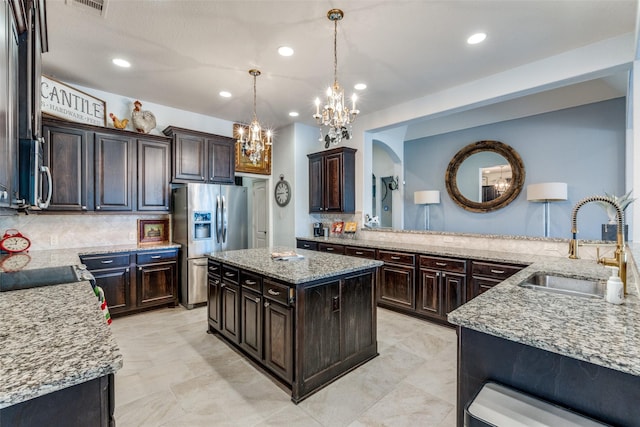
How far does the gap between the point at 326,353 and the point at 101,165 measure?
364cm

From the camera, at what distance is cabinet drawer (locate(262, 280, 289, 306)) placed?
87.8 inches

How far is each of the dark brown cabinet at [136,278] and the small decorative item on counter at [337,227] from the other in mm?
2577

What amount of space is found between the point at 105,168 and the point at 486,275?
15.6 feet

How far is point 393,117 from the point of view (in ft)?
15.4

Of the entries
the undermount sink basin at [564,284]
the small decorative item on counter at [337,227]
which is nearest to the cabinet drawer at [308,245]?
the small decorative item on counter at [337,227]

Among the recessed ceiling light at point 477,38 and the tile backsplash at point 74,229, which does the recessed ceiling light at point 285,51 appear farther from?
the tile backsplash at point 74,229

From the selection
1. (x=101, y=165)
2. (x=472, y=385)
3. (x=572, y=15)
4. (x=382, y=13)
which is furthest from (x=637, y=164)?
(x=101, y=165)

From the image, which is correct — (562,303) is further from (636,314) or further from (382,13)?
(382,13)

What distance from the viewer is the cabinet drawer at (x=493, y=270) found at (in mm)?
3057

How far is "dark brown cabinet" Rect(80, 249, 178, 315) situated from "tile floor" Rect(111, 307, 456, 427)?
2.20 ft

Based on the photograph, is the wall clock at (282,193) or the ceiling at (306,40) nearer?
the ceiling at (306,40)

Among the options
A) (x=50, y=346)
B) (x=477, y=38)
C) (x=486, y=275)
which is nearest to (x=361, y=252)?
(x=486, y=275)

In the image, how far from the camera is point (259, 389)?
7.63ft

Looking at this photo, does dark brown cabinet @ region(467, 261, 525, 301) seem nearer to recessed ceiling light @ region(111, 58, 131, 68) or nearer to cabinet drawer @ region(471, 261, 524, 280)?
cabinet drawer @ region(471, 261, 524, 280)
